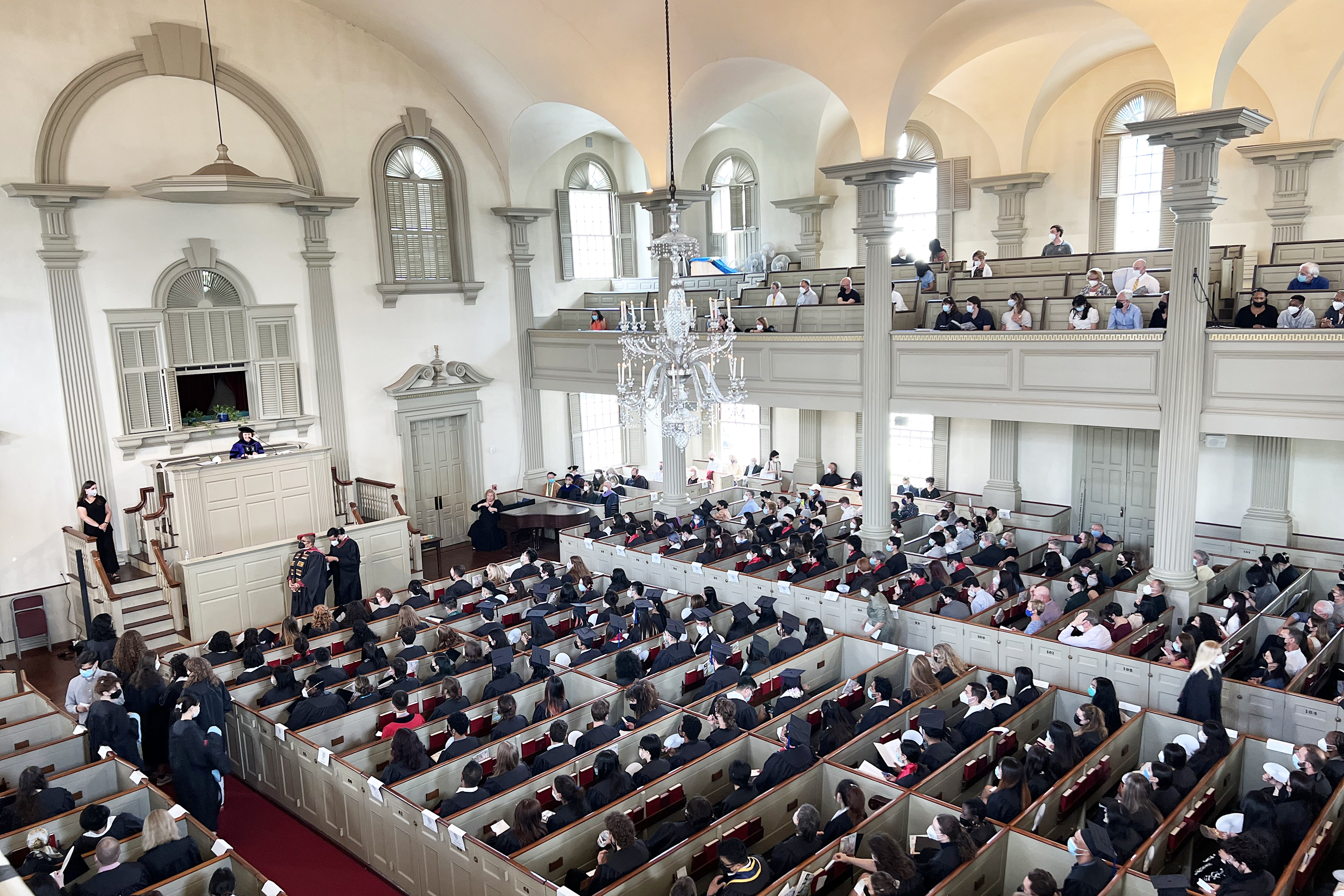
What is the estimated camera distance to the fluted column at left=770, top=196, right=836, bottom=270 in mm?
19250

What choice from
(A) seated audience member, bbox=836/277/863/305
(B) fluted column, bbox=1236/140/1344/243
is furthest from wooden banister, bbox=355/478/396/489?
(B) fluted column, bbox=1236/140/1344/243

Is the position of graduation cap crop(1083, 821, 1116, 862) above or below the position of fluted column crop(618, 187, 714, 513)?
below

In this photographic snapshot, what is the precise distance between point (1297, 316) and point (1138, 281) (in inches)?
74.2

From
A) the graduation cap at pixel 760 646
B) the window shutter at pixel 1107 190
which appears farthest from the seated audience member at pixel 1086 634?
the window shutter at pixel 1107 190

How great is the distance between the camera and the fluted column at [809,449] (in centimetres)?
1892

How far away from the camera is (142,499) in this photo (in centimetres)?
1361

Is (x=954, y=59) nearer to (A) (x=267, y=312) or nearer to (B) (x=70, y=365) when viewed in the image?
(A) (x=267, y=312)

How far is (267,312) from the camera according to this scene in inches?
594

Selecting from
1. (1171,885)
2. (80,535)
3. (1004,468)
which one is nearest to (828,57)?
(1004,468)

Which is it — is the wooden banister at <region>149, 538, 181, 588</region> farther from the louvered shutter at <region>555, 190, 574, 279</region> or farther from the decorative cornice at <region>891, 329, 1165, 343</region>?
the decorative cornice at <region>891, 329, 1165, 343</region>

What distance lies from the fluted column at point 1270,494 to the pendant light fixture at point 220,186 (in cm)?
1437

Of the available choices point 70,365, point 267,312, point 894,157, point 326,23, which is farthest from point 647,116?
point 70,365

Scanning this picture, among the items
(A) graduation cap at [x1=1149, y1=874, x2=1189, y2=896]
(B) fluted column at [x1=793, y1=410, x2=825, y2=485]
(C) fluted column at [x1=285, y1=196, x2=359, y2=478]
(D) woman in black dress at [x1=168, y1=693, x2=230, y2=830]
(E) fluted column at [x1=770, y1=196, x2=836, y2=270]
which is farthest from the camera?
(E) fluted column at [x1=770, y1=196, x2=836, y2=270]

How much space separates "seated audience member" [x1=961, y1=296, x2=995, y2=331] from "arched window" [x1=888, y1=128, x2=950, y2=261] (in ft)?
19.4
